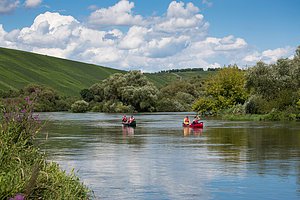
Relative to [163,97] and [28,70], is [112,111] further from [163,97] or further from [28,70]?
A: [28,70]

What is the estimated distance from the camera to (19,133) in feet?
48.9

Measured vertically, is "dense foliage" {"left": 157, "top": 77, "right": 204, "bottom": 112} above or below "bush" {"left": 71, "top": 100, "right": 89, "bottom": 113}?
above

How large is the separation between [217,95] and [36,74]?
320ft

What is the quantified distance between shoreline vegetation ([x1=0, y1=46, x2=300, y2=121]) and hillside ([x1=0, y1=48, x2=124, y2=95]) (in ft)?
77.4

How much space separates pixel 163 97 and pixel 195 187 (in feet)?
358

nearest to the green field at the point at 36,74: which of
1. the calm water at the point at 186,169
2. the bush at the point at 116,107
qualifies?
the bush at the point at 116,107

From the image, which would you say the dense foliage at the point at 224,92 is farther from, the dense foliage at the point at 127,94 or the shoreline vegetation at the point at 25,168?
the shoreline vegetation at the point at 25,168

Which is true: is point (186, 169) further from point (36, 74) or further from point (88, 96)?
point (36, 74)

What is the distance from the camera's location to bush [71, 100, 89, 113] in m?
121

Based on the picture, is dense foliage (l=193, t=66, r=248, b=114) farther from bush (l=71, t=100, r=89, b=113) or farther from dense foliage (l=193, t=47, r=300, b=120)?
bush (l=71, t=100, r=89, b=113)

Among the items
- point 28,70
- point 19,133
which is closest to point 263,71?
point 19,133

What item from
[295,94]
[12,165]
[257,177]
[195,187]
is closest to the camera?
[12,165]

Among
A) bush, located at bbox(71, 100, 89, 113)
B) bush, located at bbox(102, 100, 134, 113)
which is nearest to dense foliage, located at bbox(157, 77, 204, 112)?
bush, located at bbox(102, 100, 134, 113)

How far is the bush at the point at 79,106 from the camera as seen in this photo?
121 m
